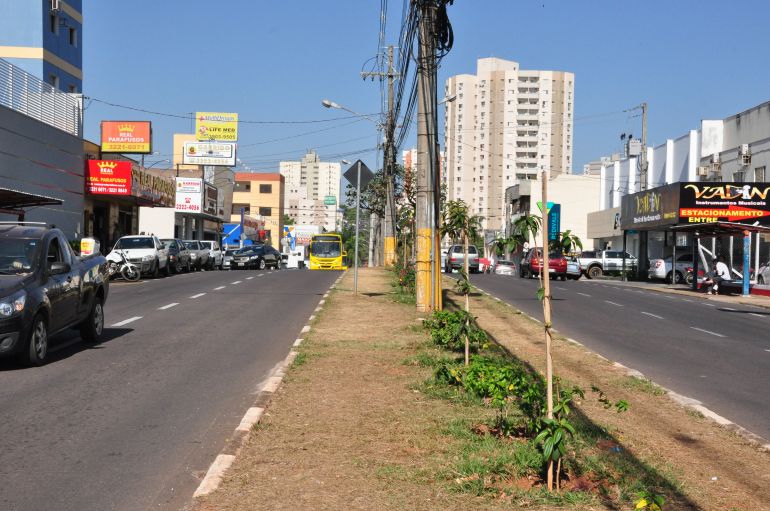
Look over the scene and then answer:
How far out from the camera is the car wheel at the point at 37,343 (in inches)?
400

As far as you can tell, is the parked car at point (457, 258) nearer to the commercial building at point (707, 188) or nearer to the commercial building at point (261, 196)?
the commercial building at point (707, 188)

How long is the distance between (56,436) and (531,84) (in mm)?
131948

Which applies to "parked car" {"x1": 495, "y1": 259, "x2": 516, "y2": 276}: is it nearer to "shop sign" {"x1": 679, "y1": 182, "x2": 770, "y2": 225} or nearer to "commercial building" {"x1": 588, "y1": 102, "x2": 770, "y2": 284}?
"commercial building" {"x1": 588, "y1": 102, "x2": 770, "y2": 284}

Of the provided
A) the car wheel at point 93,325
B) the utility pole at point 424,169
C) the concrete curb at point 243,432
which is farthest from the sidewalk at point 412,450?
the utility pole at point 424,169

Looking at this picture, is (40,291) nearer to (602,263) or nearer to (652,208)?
(652,208)

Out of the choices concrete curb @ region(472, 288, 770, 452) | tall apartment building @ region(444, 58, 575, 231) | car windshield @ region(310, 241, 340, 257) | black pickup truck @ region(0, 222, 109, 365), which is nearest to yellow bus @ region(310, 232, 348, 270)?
car windshield @ region(310, 241, 340, 257)

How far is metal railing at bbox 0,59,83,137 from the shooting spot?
30562mm

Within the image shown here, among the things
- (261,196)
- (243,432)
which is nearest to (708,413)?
(243,432)

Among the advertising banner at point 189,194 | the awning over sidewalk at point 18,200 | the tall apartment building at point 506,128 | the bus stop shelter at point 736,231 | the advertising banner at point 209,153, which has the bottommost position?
the bus stop shelter at point 736,231

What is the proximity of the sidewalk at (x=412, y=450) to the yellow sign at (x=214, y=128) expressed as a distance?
73.0m

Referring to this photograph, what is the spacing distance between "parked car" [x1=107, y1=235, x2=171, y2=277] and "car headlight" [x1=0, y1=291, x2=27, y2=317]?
22.4 m

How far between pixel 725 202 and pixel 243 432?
3763 centimetres

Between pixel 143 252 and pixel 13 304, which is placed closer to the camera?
pixel 13 304

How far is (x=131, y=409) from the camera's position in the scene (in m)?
8.07
